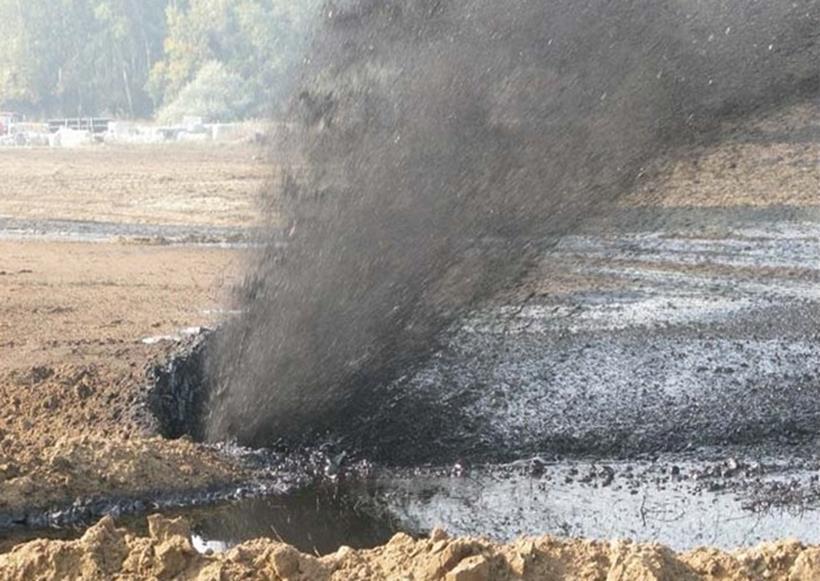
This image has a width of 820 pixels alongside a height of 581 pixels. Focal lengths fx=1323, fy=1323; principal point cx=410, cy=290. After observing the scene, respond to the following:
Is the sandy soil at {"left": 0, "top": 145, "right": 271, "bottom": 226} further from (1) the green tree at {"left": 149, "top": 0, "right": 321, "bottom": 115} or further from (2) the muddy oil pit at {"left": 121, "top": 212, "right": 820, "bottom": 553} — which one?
(1) the green tree at {"left": 149, "top": 0, "right": 321, "bottom": 115}

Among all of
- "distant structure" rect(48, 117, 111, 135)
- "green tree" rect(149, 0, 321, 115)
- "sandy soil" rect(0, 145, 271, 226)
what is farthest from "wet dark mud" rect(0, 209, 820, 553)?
"distant structure" rect(48, 117, 111, 135)

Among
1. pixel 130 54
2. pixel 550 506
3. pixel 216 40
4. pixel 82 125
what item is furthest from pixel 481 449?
pixel 130 54

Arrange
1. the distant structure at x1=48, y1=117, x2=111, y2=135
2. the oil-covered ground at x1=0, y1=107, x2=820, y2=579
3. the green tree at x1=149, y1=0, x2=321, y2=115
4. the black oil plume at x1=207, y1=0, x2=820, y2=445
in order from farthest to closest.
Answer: the green tree at x1=149, y1=0, x2=321, y2=115, the distant structure at x1=48, y1=117, x2=111, y2=135, the black oil plume at x1=207, y1=0, x2=820, y2=445, the oil-covered ground at x1=0, y1=107, x2=820, y2=579

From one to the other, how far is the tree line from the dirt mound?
53286mm

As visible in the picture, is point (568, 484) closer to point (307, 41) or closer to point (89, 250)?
point (307, 41)

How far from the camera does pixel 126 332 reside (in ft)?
44.5

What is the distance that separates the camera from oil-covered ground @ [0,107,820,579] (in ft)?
19.4

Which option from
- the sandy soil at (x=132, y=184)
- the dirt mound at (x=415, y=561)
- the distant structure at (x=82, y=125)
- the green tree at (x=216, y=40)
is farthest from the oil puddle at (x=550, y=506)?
the distant structure at (x=82, y=125)

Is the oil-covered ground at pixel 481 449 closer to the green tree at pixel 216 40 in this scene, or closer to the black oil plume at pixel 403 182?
the black oil plume at pixel 403 182

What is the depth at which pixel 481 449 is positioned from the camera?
9320 mm

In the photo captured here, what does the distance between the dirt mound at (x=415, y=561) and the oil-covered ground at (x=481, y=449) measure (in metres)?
0.01

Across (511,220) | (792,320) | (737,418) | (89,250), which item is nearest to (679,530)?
(737,418)

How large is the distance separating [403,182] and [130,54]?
67.8 metres

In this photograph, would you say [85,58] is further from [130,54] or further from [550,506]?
[550,506]
